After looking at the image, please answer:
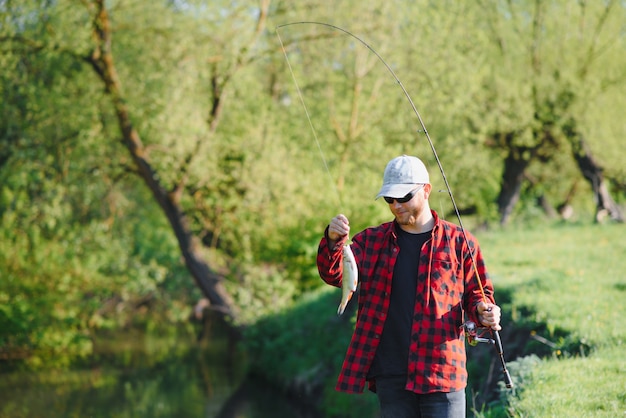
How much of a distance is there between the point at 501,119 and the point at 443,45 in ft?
9.29

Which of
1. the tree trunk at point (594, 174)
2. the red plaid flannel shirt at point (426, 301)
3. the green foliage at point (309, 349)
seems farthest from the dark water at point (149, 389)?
the tree trunk at point (594, 174)

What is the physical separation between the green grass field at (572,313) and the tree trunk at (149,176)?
6.08 m

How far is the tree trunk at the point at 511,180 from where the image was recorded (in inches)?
907

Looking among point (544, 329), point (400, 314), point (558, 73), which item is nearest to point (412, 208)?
point (400, 314)

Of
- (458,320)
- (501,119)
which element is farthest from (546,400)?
(501,119)

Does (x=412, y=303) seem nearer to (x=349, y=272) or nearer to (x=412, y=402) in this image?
(x=349, y=272)

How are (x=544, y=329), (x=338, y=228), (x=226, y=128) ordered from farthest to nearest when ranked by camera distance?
(x=226, y=128) → (x=544, y=329) → (x=338, y=228)

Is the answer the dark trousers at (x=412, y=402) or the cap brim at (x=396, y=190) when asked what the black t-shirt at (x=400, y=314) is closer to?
the dark trousers at (x=412, y=402)

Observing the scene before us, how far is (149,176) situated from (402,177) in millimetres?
13260

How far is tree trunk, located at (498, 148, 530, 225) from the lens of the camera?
75.6 ft

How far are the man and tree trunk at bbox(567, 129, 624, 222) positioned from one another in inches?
651

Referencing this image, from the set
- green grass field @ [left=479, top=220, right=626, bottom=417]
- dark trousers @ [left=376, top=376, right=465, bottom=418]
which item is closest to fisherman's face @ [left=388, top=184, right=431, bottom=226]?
dark trousers @ [left=376, top=376, right=465, bottom=418]

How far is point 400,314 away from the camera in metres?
3.92

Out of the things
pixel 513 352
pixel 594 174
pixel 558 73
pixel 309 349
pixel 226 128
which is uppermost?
pixel 558 73
